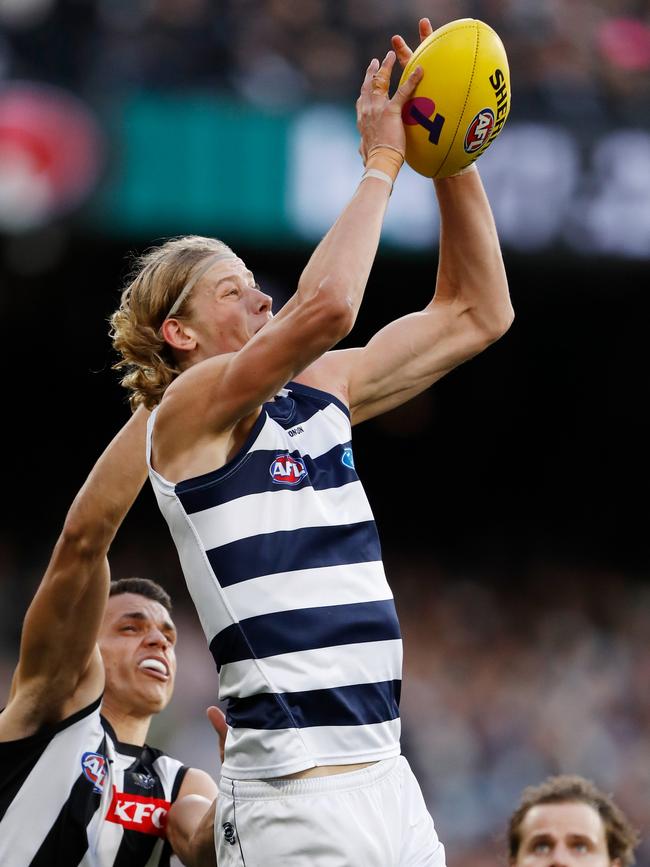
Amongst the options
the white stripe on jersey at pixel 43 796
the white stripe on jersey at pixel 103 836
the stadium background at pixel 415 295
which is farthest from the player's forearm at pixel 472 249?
the stadium background at pixel 415 295

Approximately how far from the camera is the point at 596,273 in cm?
1080

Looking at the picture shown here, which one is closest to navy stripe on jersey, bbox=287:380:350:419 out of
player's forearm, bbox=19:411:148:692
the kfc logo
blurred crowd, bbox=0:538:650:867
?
player's forearm, bbox=19:411:148:692

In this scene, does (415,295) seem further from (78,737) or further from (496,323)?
(78,737)

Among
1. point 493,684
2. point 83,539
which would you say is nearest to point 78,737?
point 83,539

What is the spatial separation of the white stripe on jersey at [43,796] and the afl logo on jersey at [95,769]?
0.02m

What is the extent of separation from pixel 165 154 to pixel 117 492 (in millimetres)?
5820

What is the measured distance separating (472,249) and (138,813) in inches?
76.6

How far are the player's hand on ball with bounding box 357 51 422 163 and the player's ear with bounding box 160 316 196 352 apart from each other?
2.02 ft

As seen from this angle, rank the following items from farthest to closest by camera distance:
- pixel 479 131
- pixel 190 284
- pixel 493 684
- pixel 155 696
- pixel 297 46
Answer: pixel 493 684, pixel 297 46, pixel 155 696, pixel 479 131, pixel 190 284

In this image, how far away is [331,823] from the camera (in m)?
2.67

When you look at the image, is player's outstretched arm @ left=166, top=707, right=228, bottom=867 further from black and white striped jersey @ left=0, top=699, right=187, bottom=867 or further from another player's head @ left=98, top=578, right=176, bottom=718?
another player's head @ left=98, top=578, right=176, bottom=718

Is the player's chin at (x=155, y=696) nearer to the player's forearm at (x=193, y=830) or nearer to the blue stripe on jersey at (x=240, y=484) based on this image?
the player's forearm at (x=193, y=830)

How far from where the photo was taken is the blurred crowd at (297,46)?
29.4 ft

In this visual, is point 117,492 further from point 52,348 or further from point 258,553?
point 52,348
